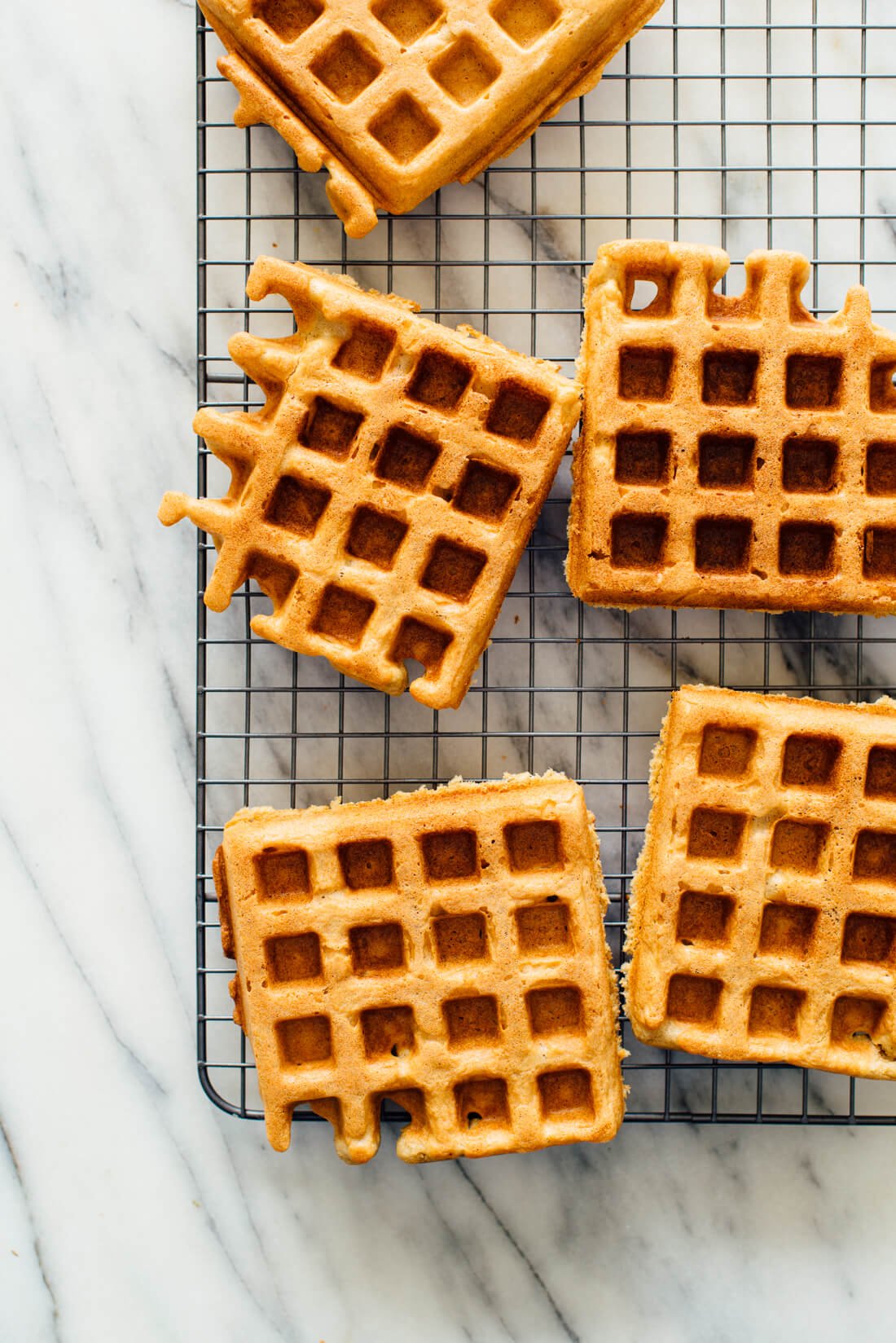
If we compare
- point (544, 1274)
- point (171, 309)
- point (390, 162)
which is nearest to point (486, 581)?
point (390, 162)

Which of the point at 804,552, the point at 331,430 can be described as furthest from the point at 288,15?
the point at 804,552

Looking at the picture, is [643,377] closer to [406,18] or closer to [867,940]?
[406,18]

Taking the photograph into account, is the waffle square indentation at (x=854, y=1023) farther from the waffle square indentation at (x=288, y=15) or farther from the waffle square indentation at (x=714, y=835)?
the waffle square indentation at (x=288, y=15)

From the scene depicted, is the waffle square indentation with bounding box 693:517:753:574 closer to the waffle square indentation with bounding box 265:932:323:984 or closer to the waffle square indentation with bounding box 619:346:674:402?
the waffle square indentation with bounding box 619:346:674:402

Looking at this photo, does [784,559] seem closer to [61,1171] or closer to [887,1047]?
[887,1047]

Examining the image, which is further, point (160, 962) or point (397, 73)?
point (160, 962)

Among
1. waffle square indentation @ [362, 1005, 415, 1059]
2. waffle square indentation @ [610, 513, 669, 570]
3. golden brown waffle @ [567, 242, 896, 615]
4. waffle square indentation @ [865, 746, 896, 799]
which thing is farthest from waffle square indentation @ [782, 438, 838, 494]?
waffle square indentation @ [362, 1005, 415, 1059]
